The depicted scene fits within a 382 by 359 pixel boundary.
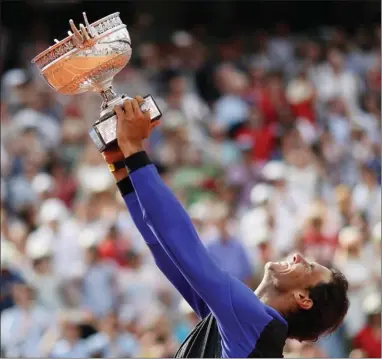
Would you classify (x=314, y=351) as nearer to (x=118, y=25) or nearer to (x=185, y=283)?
(x=185, y=283)

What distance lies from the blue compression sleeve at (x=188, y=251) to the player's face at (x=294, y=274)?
0.34 m

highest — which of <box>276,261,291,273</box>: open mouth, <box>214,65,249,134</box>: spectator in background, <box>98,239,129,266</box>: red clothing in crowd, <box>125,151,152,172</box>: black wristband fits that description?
<box>125,151,152,172</box>: black wristband

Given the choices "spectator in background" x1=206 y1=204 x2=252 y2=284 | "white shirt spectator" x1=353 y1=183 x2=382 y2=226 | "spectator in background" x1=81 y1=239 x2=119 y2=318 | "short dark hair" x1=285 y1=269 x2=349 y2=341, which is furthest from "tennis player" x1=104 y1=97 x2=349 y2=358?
"white shirt spectator" x1=353 y1=183 x2=382 y2=226

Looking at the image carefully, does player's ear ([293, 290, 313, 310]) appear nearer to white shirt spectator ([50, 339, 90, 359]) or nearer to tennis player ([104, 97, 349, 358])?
tennis player ([104, 97, 349, 358])

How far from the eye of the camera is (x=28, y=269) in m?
8.39

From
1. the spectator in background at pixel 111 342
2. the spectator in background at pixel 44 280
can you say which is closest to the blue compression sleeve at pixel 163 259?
the spectator in background at pixel 111 342

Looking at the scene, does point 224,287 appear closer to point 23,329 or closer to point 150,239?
point 150,239

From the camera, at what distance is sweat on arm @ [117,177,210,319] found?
3980 millimetres

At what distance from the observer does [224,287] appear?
3518mm

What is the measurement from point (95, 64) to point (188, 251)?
0.72 metres

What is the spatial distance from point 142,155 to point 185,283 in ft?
2.18

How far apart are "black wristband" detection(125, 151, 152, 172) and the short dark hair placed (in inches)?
30.6

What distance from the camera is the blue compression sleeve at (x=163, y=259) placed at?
13.1 ft

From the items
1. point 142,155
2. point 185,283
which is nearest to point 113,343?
point 185,283
